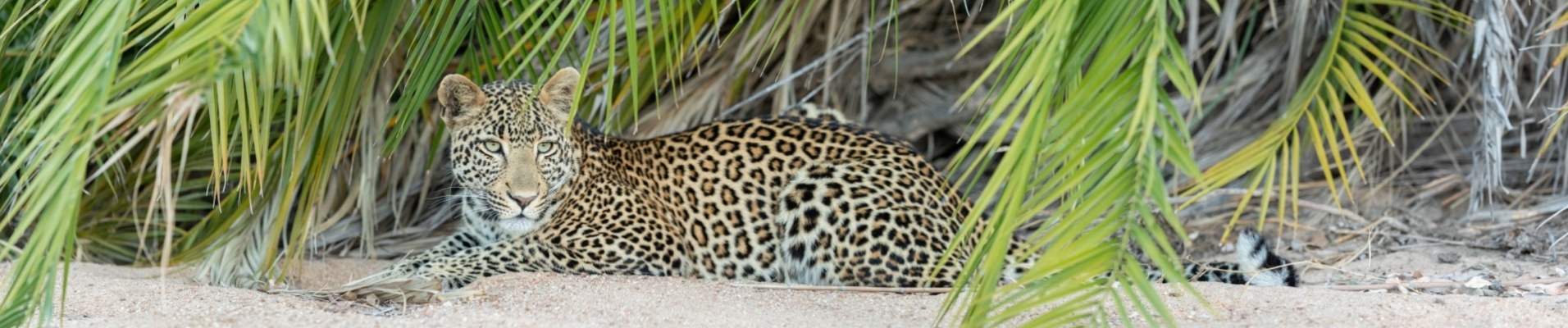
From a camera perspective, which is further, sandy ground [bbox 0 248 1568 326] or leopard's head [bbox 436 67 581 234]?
leopard's head [bbox 436 67 581 234]

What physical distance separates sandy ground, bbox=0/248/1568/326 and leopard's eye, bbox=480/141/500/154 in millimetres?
406

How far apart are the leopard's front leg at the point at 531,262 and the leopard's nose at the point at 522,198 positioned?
21 centimetres

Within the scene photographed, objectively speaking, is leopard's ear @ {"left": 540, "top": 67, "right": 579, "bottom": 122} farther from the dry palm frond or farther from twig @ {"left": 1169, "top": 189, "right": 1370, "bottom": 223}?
twig @ {"left": 1169, "top": 189, "right": 1370, "bottom": 223}

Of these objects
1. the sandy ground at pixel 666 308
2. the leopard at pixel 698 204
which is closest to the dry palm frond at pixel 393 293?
the sandy ground at pixel 666 308

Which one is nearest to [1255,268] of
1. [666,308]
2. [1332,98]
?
[1332,98]

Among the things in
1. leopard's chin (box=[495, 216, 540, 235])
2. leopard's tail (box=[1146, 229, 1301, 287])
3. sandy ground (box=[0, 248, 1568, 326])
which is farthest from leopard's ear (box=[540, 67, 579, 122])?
leopard's tail (box=[1146, 229, 1301, 287])

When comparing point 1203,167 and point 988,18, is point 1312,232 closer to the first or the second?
point 1203,167

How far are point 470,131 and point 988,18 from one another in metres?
2.89

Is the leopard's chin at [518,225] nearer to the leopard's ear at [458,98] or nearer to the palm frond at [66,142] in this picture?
the leopard's ear at [458,98]

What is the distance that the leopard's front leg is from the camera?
4.58m

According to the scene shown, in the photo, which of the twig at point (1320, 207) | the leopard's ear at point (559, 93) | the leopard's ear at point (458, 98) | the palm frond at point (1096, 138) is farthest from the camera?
the twig at point (1320, 207)

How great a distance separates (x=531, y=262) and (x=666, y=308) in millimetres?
919

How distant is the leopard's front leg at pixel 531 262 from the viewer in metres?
4.58

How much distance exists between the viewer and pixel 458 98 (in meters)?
4.46
